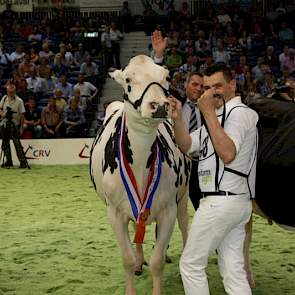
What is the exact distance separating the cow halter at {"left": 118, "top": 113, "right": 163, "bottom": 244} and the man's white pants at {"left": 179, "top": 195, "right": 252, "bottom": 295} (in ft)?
2.86

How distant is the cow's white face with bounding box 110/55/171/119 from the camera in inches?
178

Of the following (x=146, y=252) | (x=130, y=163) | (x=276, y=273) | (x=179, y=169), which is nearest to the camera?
(x=130, y=163)

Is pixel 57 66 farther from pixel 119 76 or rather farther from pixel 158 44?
pixel 119 76

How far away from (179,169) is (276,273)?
4.94ft

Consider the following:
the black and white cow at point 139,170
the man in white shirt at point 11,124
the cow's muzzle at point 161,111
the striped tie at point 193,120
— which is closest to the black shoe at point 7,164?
the man in white shirt at point 11,124

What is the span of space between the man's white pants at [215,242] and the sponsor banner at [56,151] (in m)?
11.2

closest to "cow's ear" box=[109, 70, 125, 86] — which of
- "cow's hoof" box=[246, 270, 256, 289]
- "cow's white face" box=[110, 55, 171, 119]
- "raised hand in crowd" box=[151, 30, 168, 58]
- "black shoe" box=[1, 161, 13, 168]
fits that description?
"cow's white face" box=[110, 55, 171, 119]

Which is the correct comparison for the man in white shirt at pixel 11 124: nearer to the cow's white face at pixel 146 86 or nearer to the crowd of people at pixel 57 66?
the crowd of people at pixel 57 66

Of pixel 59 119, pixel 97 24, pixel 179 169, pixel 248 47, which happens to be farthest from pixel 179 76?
pixel 179 169

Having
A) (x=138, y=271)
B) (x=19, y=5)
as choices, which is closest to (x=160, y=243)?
(x=138, y=271)

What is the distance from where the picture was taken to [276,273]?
6.35 metres

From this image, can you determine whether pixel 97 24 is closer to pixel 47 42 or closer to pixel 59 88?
pixel 47 42

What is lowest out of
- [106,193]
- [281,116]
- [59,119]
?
[59,119]

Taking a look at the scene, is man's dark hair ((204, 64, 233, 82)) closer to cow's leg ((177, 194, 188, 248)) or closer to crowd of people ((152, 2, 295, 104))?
cow's leg ((177, 194, 188, 248))
